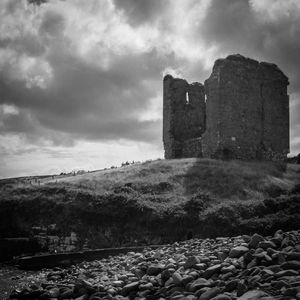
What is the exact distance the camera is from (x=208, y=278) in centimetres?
848

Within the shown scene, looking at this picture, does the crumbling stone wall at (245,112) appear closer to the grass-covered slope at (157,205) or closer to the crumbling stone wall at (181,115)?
the crumbling stone wall at (181,115)

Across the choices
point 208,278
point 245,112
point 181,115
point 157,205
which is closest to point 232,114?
point 245,112

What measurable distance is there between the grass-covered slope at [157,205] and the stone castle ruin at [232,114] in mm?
4449

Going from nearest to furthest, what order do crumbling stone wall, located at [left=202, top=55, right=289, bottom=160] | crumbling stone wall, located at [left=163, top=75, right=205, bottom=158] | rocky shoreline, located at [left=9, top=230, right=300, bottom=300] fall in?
rocky shoreline, located at [left=9, top=230, right=300, bottom=300] → crumbling stone wall, located at [left=202, top=55, right=289, bottom=160] → crumbling stone wall, located at [left=163, top=75, right=205, bottom=158]

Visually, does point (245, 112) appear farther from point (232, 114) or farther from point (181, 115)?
point (181, 115)

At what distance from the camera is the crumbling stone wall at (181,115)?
104ft

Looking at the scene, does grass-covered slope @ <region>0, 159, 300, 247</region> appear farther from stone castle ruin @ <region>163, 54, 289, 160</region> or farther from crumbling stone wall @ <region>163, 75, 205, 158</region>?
crumbling stone wall @ <region>163, 75, 205, 158</region>

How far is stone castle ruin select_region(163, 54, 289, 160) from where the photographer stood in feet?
90.8

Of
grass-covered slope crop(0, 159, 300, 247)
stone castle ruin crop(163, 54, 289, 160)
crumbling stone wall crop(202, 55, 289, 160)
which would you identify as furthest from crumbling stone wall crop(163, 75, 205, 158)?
grass-covered slope crop(0, 159, 300, 247)

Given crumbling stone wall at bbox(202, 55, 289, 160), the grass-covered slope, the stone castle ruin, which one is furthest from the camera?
the stone castle ruin

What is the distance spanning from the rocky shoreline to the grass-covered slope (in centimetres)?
547

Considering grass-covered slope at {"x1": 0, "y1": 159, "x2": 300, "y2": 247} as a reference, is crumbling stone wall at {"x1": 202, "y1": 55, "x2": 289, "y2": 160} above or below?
above

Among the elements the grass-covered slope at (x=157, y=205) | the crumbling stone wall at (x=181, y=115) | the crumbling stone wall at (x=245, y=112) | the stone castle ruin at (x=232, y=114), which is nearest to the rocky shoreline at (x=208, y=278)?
the grass-covered slope at (x=157, y=205)

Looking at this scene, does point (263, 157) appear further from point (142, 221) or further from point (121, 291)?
point (121, 291)
